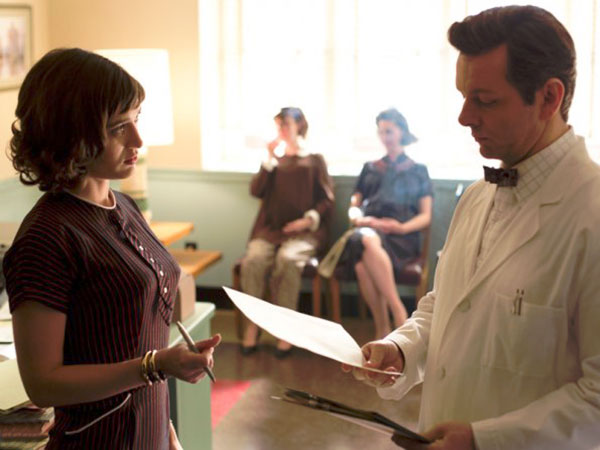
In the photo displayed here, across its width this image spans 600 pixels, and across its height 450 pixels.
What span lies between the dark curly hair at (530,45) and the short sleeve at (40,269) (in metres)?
0.88

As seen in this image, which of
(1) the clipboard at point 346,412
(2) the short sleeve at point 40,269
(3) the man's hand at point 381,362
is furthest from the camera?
(3) the man's hand at point 381,362

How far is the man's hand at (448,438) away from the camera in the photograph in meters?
1.55

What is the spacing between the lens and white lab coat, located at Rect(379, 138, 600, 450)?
1527 millimetres

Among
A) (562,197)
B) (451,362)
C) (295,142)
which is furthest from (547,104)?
(295,142)

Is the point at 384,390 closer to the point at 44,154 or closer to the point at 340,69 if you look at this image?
the point at 44,154

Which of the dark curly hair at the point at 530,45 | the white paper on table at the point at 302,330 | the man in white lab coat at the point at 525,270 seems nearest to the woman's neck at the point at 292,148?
the white paper on table at the point at 302,330

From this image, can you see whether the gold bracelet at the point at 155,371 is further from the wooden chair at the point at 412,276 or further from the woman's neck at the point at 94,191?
the wooden chair at the point at 412,276

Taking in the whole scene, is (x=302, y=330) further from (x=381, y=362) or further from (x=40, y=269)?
(x=40, y=269)

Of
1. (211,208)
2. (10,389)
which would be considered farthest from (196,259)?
(10,389)

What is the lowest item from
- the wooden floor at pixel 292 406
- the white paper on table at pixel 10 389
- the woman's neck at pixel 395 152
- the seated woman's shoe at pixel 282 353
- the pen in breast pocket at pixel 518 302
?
the wooden floor at pixel 292 406

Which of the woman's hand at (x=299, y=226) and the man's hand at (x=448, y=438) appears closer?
the man's hand at (x=448, y=438)

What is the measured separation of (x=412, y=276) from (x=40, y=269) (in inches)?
152

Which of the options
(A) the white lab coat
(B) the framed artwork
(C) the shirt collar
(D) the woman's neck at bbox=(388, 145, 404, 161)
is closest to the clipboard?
(A) the white lab coat

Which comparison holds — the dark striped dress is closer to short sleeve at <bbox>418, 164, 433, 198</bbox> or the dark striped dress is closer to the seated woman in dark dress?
the seated woman in dark dress
